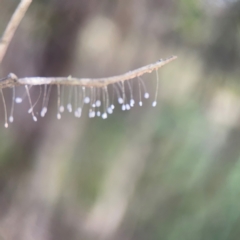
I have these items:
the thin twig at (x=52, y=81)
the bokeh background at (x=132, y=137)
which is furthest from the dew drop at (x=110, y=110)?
the thin twig at (x=52, y=81)

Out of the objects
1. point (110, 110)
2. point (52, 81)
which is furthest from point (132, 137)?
point (52, 81)

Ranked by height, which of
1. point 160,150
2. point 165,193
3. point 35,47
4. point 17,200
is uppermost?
point 35,47

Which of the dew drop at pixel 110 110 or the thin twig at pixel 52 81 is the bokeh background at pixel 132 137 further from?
the thin twig at pixel 52 81

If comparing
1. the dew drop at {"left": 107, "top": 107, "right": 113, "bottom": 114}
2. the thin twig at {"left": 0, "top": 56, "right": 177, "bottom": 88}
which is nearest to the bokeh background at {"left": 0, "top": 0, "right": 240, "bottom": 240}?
the dew drop at {"left": 107, "top": 107, "right": 113, "bottom": 114}

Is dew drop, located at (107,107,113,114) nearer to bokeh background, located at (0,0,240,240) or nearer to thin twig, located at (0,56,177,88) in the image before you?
bokeh background, located at (0,0,240,240)

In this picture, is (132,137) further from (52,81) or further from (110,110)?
(52,81)

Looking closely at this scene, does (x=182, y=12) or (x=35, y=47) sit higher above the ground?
(x=182, y=12)

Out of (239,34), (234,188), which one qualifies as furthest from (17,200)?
(239,34)

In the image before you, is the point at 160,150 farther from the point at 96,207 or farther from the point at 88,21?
the point at 88,21
